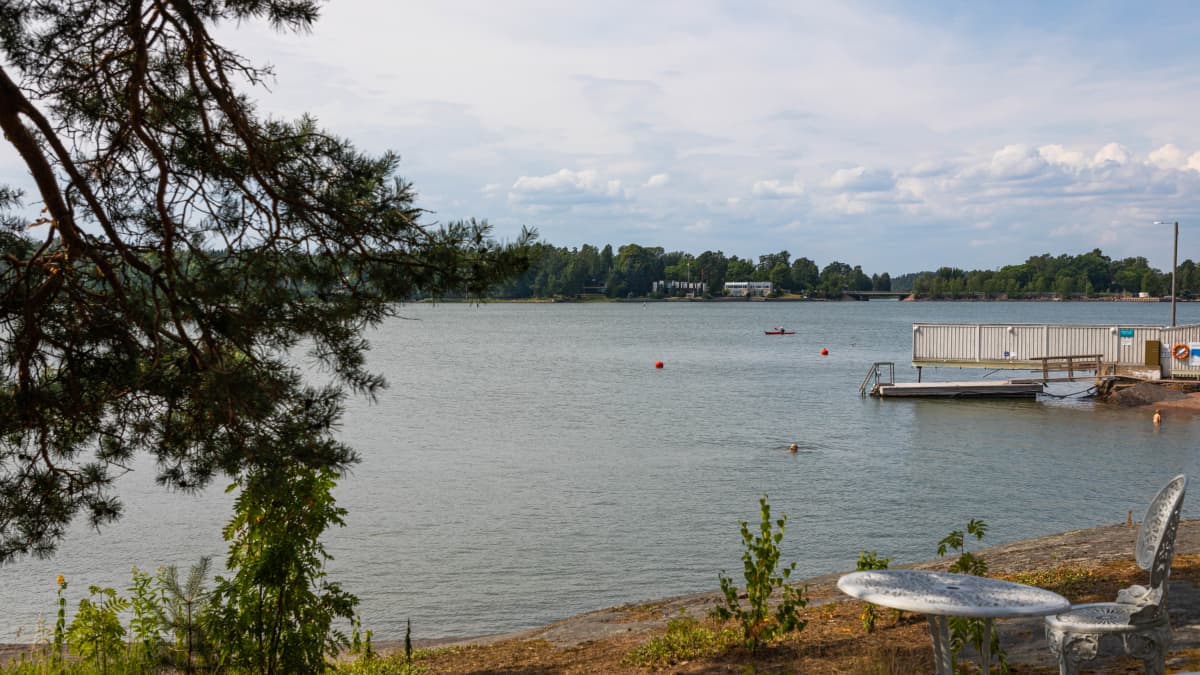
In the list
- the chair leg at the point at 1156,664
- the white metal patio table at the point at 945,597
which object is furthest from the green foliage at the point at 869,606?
the chair leg at the point at 1156,664

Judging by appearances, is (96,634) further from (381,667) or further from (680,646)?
(680,646)

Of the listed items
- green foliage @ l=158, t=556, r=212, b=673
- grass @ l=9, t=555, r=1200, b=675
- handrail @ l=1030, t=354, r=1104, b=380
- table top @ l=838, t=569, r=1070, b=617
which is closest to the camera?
table top @ l=838, t=569, r=1070, b=617

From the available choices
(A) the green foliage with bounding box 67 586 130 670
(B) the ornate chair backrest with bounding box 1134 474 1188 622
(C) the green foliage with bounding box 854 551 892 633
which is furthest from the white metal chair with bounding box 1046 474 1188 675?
(A) the green foliage with bounding box 67 586 130 670

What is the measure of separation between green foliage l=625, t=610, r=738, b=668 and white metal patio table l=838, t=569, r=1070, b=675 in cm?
243

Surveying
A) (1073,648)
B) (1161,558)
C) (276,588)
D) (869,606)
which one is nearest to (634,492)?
(869,606)

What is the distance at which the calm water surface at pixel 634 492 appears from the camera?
1477 centimetres

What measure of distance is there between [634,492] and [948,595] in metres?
17.5

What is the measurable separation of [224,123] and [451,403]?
36.8 meters

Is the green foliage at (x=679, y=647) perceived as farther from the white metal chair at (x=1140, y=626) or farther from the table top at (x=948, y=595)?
the white metal chair at (x=1140, y=626)

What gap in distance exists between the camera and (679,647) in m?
7.26

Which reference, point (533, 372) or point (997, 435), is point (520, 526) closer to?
point (997, 435)

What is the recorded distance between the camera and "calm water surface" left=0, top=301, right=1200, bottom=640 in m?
14.8

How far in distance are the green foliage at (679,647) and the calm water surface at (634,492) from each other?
3.01 metres

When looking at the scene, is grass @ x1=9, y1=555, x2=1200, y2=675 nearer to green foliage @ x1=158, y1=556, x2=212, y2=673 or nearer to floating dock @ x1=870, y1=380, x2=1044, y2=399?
green foliage @ x1=158, y1=556, x2=212, y2=673
